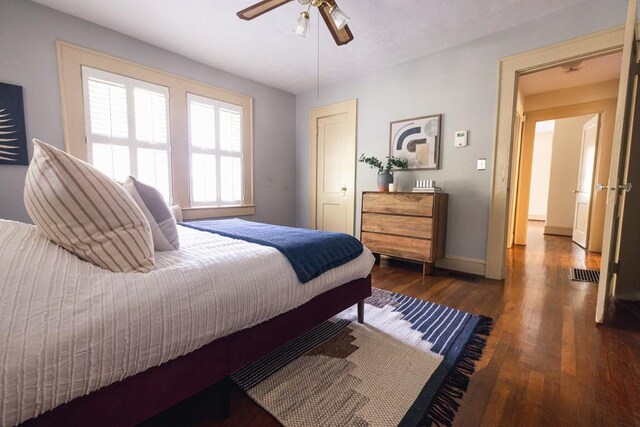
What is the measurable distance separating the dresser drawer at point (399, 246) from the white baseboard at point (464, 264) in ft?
1.42

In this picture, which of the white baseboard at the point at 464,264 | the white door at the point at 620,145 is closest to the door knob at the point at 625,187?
the white door at the point at 620,145

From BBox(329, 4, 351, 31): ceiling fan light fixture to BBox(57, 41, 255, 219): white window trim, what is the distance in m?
2.12

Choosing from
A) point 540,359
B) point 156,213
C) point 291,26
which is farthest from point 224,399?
point 291,26

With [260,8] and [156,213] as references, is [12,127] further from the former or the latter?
[260,8]

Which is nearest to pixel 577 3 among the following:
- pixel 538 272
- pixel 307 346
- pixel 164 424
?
pixel 538 272

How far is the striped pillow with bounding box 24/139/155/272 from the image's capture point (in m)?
0.86

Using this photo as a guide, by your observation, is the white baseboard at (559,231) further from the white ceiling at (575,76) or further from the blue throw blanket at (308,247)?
the blue throw blanket at (308,247)

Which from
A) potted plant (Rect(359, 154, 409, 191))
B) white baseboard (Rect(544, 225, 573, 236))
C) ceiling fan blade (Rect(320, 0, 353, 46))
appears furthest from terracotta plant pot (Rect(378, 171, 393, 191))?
white baseboard (Rect(544, 225, 573, 236))

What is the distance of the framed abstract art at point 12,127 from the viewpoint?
7.01ft

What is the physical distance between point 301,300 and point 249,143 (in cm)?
305

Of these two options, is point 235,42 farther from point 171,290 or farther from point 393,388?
point 393,388

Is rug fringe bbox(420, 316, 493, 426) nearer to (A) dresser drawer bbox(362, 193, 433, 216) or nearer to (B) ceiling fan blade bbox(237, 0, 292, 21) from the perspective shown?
(A) dresser drawer bbox(362, 193, 433, 216)

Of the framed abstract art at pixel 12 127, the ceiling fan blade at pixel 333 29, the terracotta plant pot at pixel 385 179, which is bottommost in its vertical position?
the terracotta plant pot at pixel 385 179

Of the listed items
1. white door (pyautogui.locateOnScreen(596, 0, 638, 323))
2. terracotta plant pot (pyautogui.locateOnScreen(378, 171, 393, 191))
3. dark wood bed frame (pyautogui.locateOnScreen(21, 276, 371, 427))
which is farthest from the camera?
terracotta plant pot (pyautogui.locateOnScreen(378, 171, 393, 191))
